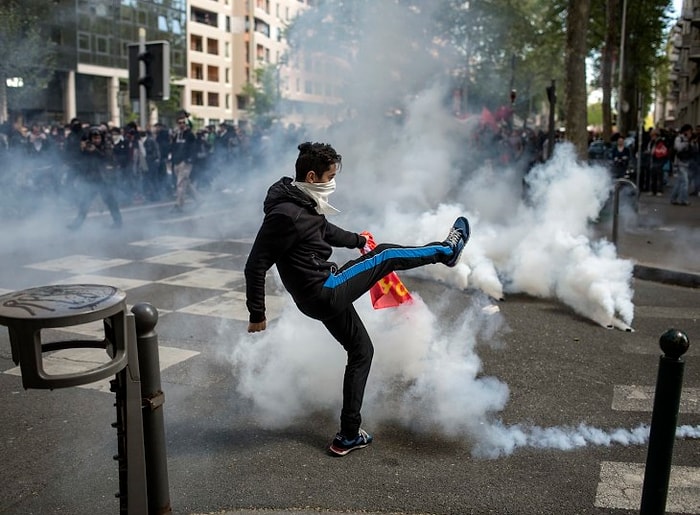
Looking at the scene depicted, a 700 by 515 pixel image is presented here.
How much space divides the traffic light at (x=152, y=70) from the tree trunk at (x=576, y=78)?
291 inches

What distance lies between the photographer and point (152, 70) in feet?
43.8

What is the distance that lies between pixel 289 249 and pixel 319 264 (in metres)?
0.17

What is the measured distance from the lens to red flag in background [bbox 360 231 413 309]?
13.2ft

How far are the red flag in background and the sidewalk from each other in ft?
17.3

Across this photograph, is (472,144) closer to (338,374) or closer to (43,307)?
(338,374)

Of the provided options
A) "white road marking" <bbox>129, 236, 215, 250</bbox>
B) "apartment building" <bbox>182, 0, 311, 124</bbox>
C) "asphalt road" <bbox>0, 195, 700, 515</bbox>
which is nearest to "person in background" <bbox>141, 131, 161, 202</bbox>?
"white road marking" <bbox>129, 236, 215, 250</bbox>

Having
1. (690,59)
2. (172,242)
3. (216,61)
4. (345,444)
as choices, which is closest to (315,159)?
(345,444)

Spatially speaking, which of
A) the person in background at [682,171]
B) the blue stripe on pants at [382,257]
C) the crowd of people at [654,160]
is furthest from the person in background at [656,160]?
the blue stripe on pants at [382,257]

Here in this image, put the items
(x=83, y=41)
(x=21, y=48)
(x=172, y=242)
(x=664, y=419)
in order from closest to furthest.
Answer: (x=664, y=419) < (x=172, y=242) < (x=21, y=48) < (x=83, y=41)

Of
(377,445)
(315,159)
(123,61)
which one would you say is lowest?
(377,445)

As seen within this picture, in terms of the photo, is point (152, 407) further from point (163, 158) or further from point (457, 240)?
point (163, 158)

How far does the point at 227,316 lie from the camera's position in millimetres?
6215

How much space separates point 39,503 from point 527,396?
109 inches

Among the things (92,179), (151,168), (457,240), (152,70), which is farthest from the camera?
(151,168)
